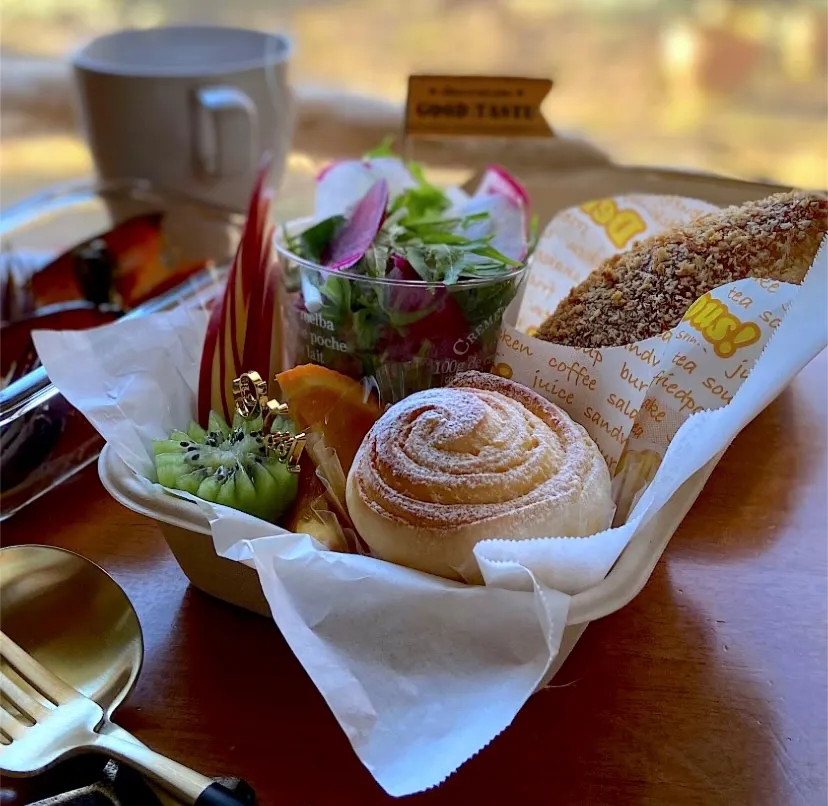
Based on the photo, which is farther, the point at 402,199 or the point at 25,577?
the point at 402,199

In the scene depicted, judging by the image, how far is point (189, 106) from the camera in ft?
2.56

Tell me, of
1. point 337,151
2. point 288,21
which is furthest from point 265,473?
point 288,21

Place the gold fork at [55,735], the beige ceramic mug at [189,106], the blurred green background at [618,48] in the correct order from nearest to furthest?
the gold fork at [55,735] → the beige ceramic mug at [189,106] → the blurred green background at [618,48]

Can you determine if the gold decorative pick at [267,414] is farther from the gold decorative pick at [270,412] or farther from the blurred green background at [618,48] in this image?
the blurred green background at [618,48]

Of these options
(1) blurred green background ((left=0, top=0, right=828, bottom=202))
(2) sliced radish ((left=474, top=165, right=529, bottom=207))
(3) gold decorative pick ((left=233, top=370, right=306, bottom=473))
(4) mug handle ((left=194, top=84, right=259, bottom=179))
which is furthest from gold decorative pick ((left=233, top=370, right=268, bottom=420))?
(1) blurred green background ((left=0, top=0, right=828, bottom=202))

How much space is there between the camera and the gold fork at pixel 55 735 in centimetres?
34

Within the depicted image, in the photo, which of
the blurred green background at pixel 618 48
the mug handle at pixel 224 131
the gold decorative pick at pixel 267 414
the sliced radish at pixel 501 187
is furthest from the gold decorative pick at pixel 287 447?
the blurred green background at pixel 618 48

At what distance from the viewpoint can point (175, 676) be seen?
1.35ft

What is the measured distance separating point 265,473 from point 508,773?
0.17 meters

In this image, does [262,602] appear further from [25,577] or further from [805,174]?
[805,174]

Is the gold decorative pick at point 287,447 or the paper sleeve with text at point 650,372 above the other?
the paper sleeve with text at point 650,372

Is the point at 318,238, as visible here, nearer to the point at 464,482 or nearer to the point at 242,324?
the point at 242,324

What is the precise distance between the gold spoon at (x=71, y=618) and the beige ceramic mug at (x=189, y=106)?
18.7 inches

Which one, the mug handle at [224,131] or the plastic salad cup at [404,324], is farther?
the mug handle at [224,131]
